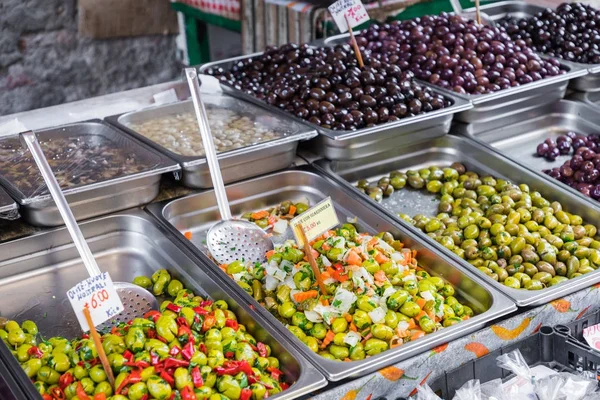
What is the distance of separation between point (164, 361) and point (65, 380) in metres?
0.23

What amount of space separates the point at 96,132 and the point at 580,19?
94.3 inches

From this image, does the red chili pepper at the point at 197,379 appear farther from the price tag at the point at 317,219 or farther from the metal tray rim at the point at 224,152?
the metal tray rim at the point at 224,152

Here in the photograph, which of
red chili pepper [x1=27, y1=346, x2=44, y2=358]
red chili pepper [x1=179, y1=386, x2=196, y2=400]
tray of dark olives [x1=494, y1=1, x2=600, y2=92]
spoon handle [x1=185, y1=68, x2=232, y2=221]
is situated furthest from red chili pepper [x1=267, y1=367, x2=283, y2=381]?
tray of dark olives [x1=494, y1=1, x2=600, y2=92]

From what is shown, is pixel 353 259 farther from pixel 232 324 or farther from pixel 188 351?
pixel 188 351

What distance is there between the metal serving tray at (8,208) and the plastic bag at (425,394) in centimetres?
121

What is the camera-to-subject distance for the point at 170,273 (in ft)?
7.43

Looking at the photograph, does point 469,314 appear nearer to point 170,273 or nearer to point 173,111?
point 170,273

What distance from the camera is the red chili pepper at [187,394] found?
1602mm

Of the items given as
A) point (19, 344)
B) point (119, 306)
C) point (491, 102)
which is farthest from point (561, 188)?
point (19, 344)

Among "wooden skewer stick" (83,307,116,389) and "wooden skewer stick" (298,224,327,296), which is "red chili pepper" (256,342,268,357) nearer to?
"wooden skewer stick" (298,224,327,296)

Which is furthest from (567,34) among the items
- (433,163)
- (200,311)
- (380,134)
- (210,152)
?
(200,311)

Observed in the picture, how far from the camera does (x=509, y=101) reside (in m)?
3.01

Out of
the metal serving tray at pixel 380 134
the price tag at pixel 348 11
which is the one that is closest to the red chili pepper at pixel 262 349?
the metal serving tray at pixel 380 134

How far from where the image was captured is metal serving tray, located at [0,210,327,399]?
2.08m
